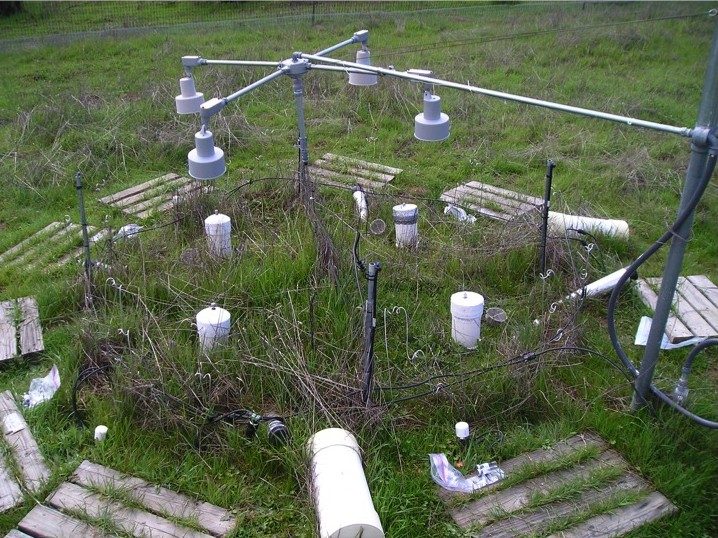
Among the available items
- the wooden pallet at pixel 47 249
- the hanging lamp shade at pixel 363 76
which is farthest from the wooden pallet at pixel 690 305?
the wooden pallet at pixel 47 249

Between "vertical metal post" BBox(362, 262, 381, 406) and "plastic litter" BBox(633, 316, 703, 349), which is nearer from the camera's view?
"vertical metal post" BBox(362, 262, 381, 406)

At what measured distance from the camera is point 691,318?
3.98 m

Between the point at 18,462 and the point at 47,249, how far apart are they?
2244mm

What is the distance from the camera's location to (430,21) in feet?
37.9

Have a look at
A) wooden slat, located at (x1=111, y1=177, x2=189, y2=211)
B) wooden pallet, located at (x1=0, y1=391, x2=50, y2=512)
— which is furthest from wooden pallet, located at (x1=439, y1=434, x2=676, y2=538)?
wooden slat, located at (x1=111, y1=177, x2=189, y2=211)

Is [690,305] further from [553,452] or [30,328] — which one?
[30,328]

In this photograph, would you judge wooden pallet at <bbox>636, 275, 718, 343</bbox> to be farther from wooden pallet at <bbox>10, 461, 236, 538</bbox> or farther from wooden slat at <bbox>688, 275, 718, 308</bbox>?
wooden pallet at <bbox>10, 461, 236, 538</bbox>

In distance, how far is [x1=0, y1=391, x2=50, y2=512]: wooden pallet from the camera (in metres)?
2.93

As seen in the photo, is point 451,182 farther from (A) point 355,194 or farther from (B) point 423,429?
(B) point 423,429

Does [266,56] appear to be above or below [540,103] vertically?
below

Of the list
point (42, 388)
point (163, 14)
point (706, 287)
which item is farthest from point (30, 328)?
point (163, 14)

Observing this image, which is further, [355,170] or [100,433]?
[355,170]

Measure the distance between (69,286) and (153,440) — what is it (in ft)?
5.00

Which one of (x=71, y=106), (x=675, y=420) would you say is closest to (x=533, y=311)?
(x=675, y=420)
